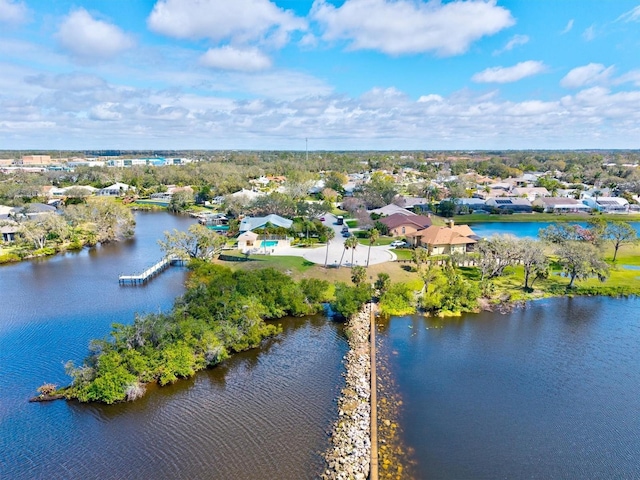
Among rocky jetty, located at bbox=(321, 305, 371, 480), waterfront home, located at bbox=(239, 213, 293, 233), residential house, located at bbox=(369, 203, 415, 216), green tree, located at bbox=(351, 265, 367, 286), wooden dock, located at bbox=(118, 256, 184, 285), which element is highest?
residential house, located at bbox=(369, 203, 415, 216)

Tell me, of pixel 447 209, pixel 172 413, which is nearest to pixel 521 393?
pixel 172 413

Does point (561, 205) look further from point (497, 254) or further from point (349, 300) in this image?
point (349, 300)

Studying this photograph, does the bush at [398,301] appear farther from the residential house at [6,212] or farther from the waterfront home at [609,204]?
the waterfront home at [609,204]

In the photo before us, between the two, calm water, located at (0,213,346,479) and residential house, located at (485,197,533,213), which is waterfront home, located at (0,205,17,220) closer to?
calm water, located at (0,213,346,479)

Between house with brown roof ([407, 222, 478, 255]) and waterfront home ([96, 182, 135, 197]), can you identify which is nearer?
house with brown roof ([407, 222, 478, 255])

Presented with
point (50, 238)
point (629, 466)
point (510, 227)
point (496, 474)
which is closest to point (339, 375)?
point (496, 474)

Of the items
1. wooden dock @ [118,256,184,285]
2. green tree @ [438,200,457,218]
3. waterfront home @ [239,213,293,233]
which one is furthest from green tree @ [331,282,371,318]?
green tree @ [438,200,457,218]

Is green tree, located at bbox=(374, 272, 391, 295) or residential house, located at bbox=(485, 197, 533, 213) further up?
residential house, located at bbox=(485, 197, 533, 213)
